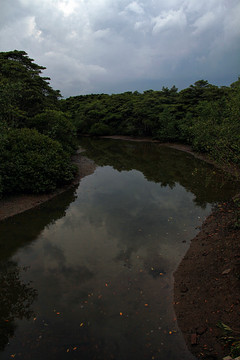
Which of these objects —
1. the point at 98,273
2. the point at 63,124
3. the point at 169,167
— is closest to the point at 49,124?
the point at 63,124

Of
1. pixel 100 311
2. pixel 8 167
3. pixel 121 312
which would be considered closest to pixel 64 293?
pixel 100 311

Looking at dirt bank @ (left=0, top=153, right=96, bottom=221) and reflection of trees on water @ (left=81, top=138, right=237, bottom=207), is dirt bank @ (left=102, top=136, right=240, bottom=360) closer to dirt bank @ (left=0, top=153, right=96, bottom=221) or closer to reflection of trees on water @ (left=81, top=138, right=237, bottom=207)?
reflection of trees on water @ (left=81, top=138, right=237, bottom=207)

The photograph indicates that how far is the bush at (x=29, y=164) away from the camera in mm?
15711

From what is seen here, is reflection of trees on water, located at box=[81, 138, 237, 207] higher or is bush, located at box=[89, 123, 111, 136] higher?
bush, located at box=[89, 123, 111, 136]

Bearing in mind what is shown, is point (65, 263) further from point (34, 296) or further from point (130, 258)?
point (130, 258)

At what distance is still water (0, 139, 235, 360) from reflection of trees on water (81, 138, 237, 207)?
36 centimetres

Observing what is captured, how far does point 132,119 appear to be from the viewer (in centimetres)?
5047

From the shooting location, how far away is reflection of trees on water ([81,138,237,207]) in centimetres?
1823

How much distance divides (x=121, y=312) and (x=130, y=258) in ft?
9.40

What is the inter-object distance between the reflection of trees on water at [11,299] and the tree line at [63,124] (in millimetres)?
6909

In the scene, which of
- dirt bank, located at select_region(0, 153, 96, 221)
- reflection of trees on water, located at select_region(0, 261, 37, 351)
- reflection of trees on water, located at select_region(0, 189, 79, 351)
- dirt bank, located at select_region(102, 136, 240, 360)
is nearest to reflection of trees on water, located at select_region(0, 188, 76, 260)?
reflection of trees on water, located at select_region(0, 189, 79, 351)

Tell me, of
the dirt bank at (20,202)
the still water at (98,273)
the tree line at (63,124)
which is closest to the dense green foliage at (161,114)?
the tree line at (63,124)

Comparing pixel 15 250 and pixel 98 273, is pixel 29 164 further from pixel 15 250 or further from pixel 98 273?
pixel 98 273

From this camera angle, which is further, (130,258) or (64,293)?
(130,258)
